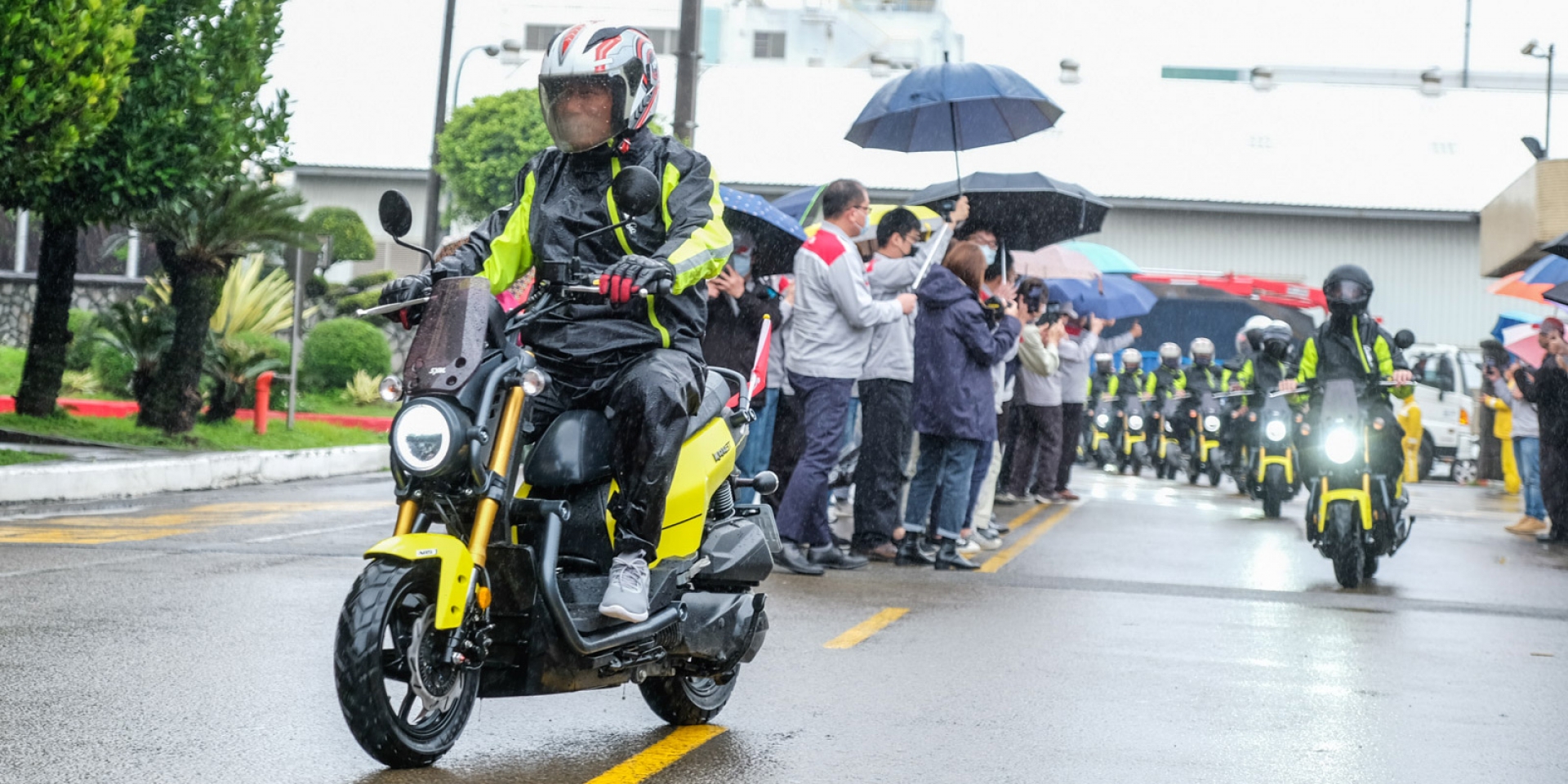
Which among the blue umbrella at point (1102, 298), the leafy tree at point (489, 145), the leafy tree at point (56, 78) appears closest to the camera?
the leafy tree at point (56, 78)

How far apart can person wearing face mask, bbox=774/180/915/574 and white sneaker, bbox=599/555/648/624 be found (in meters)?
4.99

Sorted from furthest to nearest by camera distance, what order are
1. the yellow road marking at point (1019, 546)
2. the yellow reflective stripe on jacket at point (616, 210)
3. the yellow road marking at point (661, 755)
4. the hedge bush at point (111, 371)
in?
the hedge bush at point (111, 371), the yellow road marking at point (1019, 546), the yellow reflective stripe on jacket at point (616, 210), the yellow road marking at point (661, 755)

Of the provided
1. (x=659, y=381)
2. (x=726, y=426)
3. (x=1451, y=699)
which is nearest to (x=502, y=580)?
(x=659, y=381)

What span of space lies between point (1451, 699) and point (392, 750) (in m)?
3.94

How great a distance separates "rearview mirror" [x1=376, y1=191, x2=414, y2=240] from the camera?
4.84m

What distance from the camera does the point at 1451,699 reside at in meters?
6.60

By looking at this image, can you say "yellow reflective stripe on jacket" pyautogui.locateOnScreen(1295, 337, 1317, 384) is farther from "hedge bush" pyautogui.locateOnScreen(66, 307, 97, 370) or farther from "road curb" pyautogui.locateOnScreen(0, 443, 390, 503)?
"hedge bush" pyautogui.locateOnScreen(66, 307, 97, 370)

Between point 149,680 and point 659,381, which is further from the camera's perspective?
point 149,680

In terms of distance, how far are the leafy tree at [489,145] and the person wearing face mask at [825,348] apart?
2545 centimetres

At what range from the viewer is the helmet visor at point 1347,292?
35.8 feet

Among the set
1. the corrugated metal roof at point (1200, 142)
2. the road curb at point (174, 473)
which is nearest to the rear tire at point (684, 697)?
the road curb at point (174, 473)

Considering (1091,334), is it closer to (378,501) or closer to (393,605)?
(378,501)

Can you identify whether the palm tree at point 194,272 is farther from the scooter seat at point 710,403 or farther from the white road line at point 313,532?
the scooter seat at point 710,403

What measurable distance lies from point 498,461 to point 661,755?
1084 mm
